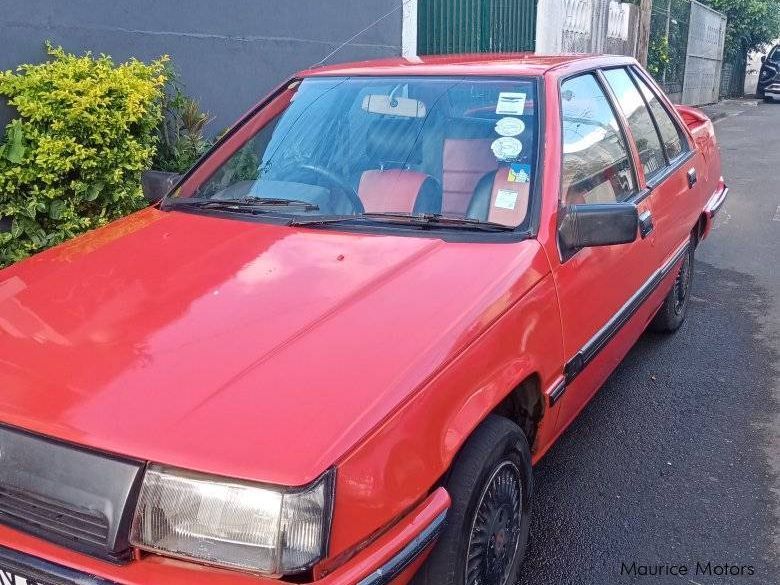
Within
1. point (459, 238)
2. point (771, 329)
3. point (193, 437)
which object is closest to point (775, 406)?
point (771, 329)

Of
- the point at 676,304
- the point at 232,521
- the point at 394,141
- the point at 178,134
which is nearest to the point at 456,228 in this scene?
the point at 394,141

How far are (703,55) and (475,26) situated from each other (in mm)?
12617

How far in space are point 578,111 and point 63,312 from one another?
2.07 meters

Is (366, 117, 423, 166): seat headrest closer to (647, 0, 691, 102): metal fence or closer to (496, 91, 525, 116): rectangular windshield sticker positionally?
(496, 91, 525, 116): rectangular windshield sticker

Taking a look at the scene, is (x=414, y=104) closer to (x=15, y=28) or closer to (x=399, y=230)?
(x=399, y=230)

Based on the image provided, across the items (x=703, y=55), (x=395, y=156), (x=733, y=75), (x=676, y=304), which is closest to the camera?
(x=395, y=156)

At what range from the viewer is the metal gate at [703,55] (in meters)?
19.2

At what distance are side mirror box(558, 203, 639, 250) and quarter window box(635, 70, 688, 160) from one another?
5.87 feet

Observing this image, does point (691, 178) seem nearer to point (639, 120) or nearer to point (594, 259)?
point (639, 120)

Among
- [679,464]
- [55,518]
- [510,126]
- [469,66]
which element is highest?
[469,66]

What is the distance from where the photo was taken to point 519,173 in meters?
2.72

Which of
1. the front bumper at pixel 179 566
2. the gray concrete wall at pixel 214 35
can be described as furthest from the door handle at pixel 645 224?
the gray concrete wall at pixel 214 35

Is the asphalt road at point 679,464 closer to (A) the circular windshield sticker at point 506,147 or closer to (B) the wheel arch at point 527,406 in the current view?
(B) the wheel arch at point 527,406

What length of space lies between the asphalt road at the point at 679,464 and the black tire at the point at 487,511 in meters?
0.32
